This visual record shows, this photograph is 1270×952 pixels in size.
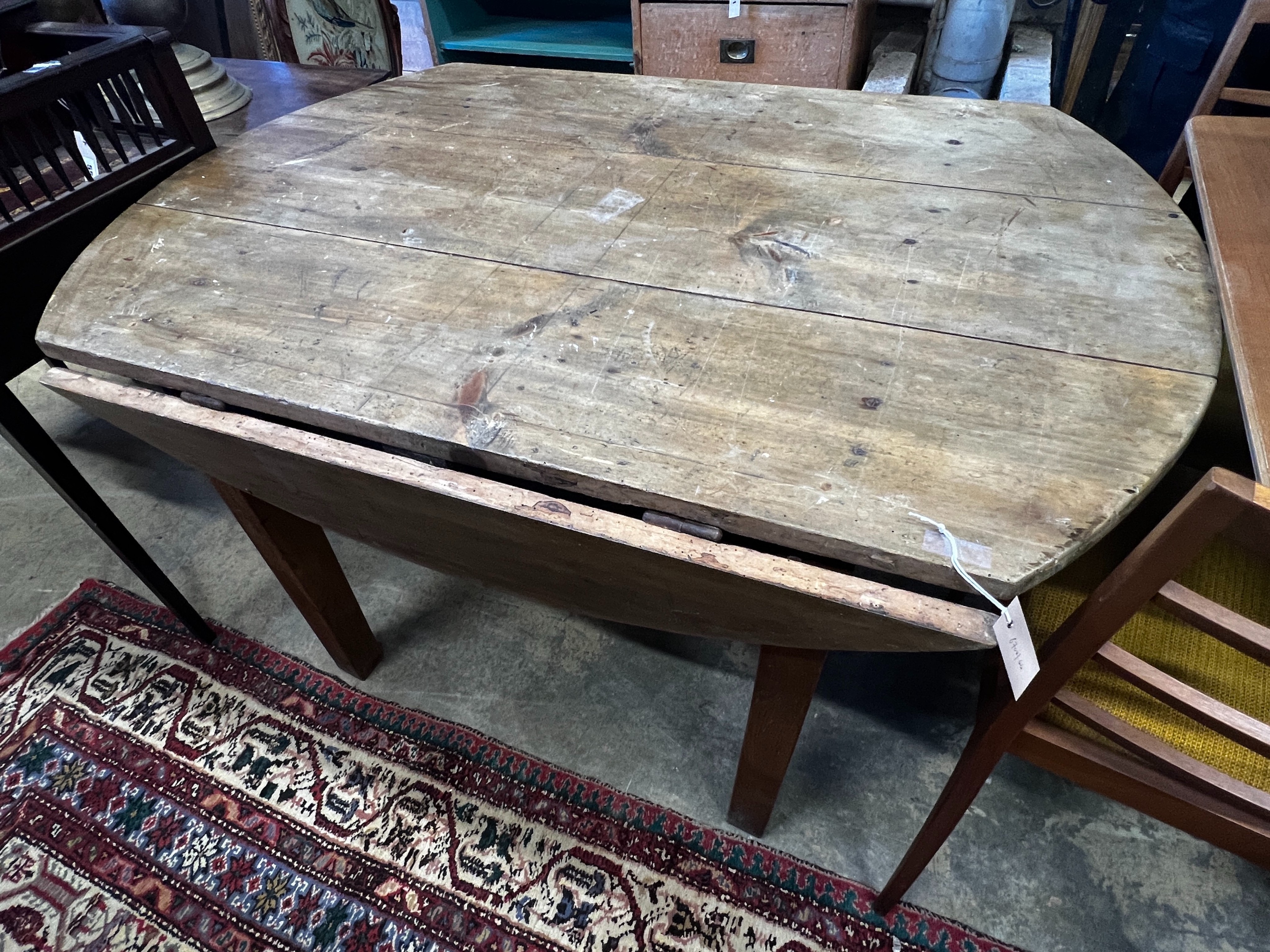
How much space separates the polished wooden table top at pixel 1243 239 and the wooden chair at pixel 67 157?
4.67 feet

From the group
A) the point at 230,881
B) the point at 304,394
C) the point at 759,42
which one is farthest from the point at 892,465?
the point at 759,42

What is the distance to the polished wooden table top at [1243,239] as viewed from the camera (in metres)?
0.67

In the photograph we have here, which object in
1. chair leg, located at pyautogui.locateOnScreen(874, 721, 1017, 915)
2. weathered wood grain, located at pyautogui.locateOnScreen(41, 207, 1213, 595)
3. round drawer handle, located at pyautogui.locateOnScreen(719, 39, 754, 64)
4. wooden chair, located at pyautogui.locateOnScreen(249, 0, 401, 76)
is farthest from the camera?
wooden chair, located at pyautogui.locateOnScreen(249, 0, 401, 76)

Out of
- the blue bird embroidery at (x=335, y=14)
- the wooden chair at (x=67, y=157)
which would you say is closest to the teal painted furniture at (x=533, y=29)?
the blue bird embroidery at (x=335, y=14)

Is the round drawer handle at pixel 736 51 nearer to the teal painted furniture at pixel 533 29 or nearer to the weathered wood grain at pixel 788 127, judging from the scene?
the teal painted furniture at pixel 533 29

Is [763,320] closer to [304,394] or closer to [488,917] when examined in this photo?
[304,394]

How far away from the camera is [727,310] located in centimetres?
84

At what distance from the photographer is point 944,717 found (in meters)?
1.27

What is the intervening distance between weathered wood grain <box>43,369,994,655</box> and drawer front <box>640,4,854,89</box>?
1.67 meters

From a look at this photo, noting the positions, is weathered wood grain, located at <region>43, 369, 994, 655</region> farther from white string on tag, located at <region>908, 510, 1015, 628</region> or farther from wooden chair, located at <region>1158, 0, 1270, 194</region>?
wooden chair, located at <region>1158, 0, 1270, 194</region>

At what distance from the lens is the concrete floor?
3.48ft

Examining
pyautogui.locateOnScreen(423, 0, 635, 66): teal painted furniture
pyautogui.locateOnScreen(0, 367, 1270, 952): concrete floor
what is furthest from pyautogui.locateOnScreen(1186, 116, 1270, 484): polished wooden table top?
pyautogui.locateOnScreen(423, 0, 635, 66): teal painted furniture

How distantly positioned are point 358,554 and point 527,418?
41.7 inches

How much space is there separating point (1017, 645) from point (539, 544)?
46cm
